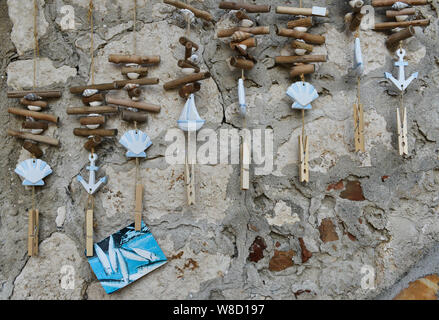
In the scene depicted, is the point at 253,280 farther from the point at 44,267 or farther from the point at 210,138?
the point at 44,267

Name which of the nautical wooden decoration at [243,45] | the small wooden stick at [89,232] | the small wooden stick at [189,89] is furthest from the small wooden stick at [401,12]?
the small wooden stick at [89,232]

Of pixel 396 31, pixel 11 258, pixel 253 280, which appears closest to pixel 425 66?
pixel 396 31

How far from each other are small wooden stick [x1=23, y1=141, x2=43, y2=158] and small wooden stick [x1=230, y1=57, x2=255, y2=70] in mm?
846

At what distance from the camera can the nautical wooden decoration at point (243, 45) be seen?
161 cm

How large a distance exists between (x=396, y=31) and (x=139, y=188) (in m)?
1.25

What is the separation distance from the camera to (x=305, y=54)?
1.74m

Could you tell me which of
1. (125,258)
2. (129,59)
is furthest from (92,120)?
(125,258)

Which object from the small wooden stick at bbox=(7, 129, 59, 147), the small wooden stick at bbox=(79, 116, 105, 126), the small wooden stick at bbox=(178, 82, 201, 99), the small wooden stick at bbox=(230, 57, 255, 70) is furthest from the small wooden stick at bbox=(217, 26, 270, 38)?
the small wooden stick at bbox=(7, 129, 59, 147)

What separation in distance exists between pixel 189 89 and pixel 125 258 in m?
0.71

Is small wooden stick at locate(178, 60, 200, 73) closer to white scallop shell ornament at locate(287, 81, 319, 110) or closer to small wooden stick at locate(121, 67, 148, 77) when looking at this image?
small wooden stick at locate(121, 67, 148, 77)

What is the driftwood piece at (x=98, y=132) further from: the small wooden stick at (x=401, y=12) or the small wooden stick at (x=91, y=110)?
the small wooden stick at (x=401, y=12)

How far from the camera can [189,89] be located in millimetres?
1668

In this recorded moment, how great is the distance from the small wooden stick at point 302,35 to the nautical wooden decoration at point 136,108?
514mm

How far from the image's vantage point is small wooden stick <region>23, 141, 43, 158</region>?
1641mm
